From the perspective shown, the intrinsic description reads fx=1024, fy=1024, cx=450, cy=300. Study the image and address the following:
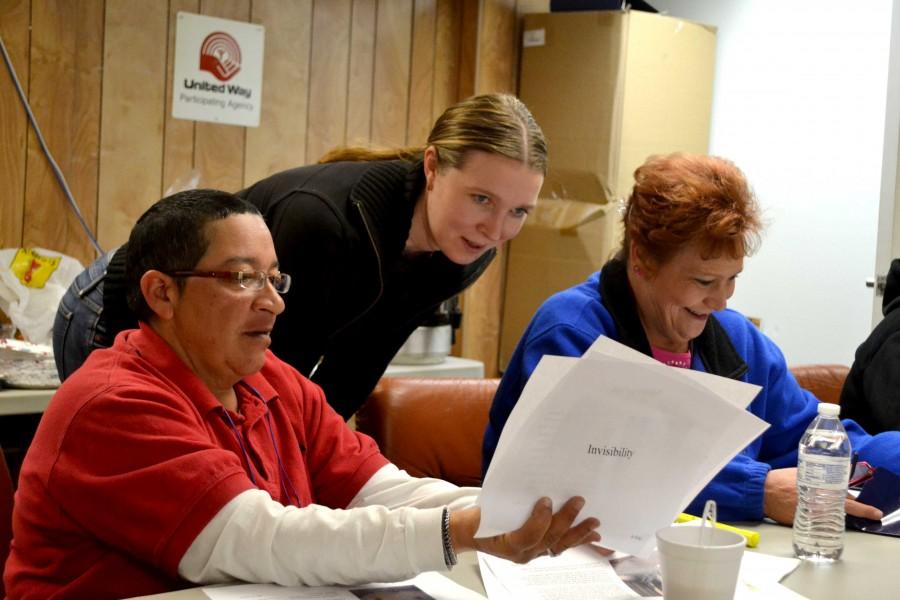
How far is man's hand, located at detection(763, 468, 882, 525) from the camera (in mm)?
1568

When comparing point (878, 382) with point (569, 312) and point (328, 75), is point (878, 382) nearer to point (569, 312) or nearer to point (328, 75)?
point (569, 312)

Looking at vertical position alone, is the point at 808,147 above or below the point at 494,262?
above

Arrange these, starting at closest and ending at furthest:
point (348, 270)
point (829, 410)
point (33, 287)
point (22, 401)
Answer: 1. point (829, 410)
2. point (348, 270)
3. point (22, 401)
4. point (33, 287)

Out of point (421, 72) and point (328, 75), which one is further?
point (421, 72)

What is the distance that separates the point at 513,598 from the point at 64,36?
2.49 m

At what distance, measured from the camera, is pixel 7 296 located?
2863 millimetres

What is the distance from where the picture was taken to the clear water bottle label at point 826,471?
1.48m

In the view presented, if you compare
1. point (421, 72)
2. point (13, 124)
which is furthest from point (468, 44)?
point (13, 124)

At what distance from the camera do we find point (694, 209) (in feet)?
Result: 5.77

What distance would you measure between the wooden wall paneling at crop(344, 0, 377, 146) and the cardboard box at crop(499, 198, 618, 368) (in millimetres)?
730

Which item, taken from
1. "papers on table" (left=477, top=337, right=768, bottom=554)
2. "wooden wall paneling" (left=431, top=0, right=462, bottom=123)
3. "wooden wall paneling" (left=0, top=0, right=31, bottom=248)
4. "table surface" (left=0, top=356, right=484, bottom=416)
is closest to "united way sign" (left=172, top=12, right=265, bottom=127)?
"wooden wall paneling" (left=0, top=0, right=31, bottom=248)

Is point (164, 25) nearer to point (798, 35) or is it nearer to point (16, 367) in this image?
point (16, 367)

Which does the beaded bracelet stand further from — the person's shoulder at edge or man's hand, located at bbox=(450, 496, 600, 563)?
the person's shoulder at edge

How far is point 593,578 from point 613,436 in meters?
0.24
